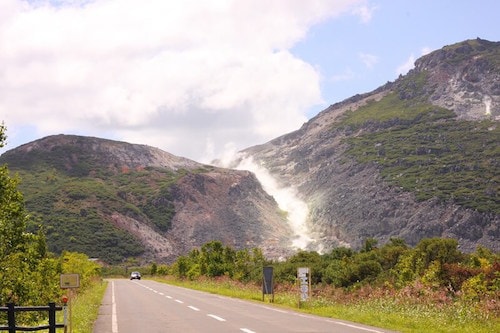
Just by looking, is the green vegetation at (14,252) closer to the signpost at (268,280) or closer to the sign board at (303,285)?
the sign board at (303,285)

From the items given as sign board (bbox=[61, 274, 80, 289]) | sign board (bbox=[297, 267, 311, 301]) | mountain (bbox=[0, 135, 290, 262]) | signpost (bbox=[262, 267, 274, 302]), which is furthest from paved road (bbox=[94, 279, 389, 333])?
mountain (bbox=[0, 135, 290, 262])

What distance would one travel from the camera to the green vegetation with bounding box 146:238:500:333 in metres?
19.0

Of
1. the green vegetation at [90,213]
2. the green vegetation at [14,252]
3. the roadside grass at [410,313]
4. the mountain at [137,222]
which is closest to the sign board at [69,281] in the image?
the green vegetation at [14,252]

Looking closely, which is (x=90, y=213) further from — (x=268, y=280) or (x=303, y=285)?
(x=303, y=285)

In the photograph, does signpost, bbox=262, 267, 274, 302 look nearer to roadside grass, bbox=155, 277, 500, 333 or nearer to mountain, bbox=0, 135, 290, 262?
roadside grass, bbox=155, 277, 500, 333

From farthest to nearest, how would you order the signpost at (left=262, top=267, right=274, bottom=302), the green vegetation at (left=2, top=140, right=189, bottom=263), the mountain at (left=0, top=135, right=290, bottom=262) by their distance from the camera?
the mountain at (left=0, top=135, right=290, bottom=262)
the green vegetation at (left=2, top=140, right=189, bottom=263)
the signpost at (left=262, top=267, right=274, bottom=302)

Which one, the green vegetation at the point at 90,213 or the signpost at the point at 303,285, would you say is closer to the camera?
the signpost at the point at 303,285

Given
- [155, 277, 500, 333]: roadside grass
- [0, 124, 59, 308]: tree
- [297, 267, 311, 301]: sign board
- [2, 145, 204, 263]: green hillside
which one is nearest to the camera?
[155, 277, 500, 333]: roadside grass

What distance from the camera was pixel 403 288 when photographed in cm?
2722

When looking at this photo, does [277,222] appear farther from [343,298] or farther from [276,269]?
[343,298]

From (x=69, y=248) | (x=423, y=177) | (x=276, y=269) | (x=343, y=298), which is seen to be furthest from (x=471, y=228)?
(x=343, y=298)

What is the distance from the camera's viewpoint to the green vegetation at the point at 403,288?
19.0 meters

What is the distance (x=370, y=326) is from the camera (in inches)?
735

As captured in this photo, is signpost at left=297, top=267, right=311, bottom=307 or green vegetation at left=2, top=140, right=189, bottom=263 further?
green vegetation at left=2, top=140, right=189, bottom=263
